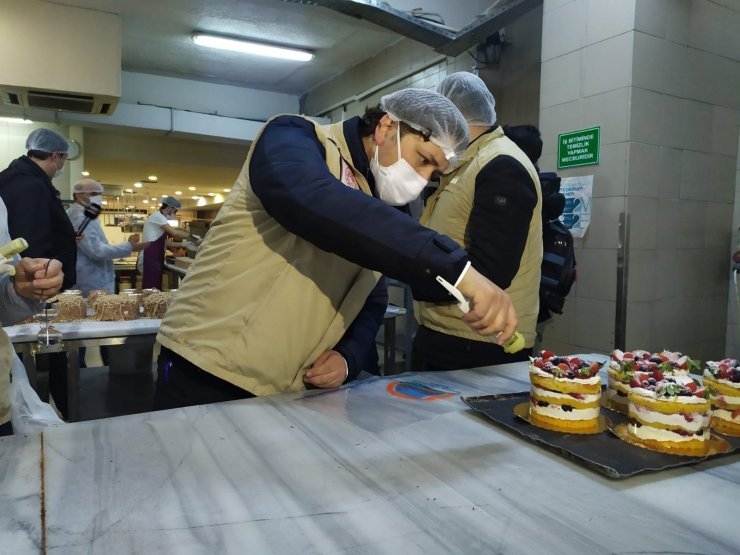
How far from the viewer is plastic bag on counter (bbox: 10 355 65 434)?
1.24 m

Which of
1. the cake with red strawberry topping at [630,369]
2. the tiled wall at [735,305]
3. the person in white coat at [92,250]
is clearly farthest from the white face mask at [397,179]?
the person in white coat at [92,250]

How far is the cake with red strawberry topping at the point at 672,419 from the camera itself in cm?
98

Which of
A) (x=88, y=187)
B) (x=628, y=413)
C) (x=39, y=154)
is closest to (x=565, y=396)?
(x=628, y=413)

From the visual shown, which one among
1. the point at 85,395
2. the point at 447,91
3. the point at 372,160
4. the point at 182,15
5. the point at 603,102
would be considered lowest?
the point at 85,395

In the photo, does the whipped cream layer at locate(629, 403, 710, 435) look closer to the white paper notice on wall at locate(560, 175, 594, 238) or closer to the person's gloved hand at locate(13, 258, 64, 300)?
the person's gloved hand at locate(13, 258, 64, 300)

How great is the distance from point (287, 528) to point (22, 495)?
383 mm

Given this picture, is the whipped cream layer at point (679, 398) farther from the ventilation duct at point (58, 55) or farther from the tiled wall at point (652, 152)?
the ventilation duct at point (58, 55)

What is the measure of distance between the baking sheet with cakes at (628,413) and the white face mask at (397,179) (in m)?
0.51

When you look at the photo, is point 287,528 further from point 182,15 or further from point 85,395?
point 182,15

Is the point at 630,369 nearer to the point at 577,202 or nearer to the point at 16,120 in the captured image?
the point at 577,202

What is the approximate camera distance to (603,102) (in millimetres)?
2662

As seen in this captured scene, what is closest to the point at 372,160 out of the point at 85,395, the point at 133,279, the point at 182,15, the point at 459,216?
the point at 459,216

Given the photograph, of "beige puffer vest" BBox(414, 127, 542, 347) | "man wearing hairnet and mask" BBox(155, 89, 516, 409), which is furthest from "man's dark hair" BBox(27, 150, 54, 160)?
"beige puffer vest" BBox(414, 127, 542, 347)

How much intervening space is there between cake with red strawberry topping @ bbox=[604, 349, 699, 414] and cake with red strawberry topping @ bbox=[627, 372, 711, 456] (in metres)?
0.12
